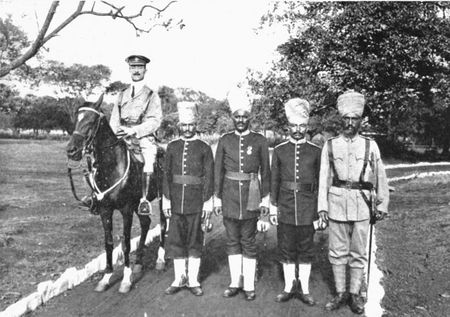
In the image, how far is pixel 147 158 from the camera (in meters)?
6.72

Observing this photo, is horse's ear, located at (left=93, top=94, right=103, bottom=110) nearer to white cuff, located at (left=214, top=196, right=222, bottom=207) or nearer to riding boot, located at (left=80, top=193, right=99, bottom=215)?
riding boot, located at (left=80, top=193, right=99, bottom=215)

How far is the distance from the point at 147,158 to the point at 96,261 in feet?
5.72

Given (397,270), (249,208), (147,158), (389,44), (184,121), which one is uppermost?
(389,44)

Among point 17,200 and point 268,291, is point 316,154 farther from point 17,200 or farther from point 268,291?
point 17,200

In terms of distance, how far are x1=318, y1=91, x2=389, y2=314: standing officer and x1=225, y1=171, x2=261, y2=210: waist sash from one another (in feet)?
2.54

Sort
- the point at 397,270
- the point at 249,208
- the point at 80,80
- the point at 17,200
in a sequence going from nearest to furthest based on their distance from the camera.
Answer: the point at 249,208 → the point at 397,270 → the point at 17,200 → the point at 80,80

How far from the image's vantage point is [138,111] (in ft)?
22.0

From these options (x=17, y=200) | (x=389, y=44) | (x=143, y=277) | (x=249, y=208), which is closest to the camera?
(x=249, y=208)

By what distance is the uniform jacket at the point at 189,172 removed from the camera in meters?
5.91

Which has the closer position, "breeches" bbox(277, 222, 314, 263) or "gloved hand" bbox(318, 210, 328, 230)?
"gloved hand" bbox(318, 210, 328, 230)

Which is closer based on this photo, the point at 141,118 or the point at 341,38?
the point at 141,118

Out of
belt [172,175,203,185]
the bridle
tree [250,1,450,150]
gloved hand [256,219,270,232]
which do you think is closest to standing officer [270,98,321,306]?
gloved hand [256,219,270,232]

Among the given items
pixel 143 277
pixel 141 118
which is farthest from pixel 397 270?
pixel 141 118

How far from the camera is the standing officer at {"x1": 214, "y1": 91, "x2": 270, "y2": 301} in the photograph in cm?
568
